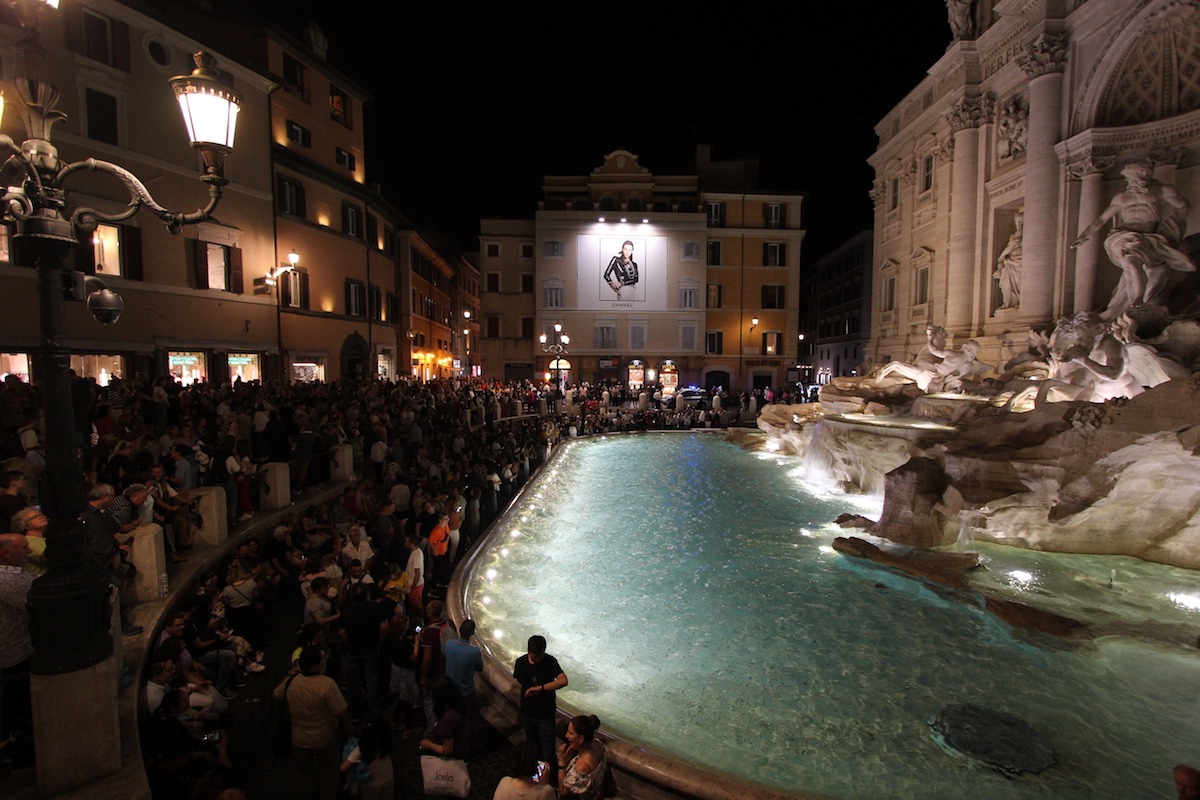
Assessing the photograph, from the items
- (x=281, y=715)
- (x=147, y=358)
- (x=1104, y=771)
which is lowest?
(x=1104, y=771)

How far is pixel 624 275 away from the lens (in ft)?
126

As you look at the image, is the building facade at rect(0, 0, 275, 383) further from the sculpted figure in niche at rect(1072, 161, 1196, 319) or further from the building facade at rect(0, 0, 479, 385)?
the sculpted figure in niche at rect(1072, 161, 1196, 319)

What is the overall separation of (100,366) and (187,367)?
235 cm

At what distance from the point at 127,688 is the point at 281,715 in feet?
4.05

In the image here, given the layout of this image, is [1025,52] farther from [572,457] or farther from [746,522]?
[572,457]

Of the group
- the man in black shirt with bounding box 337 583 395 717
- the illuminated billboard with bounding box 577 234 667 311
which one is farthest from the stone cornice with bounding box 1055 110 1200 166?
the illuminated billboard with bounding box 577 234 667 311

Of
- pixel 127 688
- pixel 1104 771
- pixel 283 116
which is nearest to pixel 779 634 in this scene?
pixel 1104 771

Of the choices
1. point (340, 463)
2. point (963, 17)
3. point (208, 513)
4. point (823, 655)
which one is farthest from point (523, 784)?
point (963, 17)

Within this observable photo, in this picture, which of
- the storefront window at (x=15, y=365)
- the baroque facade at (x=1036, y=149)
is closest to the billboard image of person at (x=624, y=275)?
the baroque facade at (x=1036, y=149)

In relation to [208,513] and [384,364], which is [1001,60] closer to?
[208,513]

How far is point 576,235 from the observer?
38156 millimetres

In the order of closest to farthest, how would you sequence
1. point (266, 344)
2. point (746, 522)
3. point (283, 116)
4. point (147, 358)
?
point (746, 522) < point (147, 358) < point (266, 344) < point (283, 116)

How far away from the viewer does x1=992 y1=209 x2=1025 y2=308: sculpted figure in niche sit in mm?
18406

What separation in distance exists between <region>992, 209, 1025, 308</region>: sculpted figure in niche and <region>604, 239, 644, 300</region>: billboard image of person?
22200 millimetres
